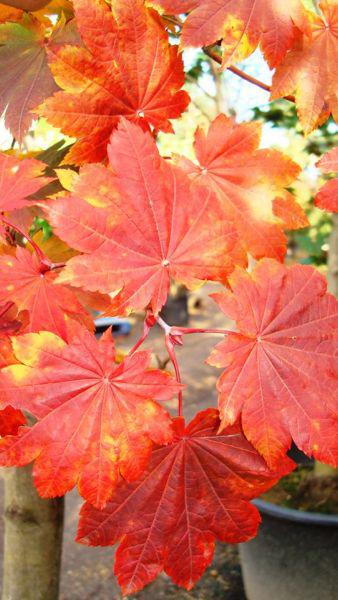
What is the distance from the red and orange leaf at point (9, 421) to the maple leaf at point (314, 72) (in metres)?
0.35

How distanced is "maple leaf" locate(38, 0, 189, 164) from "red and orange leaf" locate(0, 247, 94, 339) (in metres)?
0.10

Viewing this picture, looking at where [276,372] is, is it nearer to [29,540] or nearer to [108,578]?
[29,540]

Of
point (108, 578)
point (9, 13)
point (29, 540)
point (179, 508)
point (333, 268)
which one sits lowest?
point (179, 508)

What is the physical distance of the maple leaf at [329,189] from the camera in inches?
22.4

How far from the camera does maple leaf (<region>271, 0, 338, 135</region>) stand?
0.59 m

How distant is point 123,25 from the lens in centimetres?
56

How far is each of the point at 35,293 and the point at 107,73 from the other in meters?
0.20

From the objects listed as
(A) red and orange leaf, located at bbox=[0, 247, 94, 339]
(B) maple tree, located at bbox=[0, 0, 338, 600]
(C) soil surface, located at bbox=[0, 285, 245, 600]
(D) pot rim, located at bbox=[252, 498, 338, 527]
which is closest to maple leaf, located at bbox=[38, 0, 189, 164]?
(B) maple tree, located at bbox=[0, 0, 338, 600]

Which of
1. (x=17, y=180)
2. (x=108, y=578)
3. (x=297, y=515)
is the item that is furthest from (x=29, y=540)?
(x=108, y=578)

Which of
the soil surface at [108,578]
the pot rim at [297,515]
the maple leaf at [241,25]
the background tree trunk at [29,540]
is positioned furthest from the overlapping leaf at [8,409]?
the pot rim at [297,515]

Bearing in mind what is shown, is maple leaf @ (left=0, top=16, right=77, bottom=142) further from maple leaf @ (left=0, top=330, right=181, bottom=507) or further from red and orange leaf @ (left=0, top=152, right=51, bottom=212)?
maple leaf @ (left=0, top=330, right=181, bottom=507)

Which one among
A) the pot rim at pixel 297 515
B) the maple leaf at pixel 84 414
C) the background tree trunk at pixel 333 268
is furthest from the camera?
the background tree trunk at pixel 333 268

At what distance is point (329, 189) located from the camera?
58cm

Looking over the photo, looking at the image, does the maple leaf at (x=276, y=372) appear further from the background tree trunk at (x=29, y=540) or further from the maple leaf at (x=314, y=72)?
the background tree trunk at (x=29, y=540)
